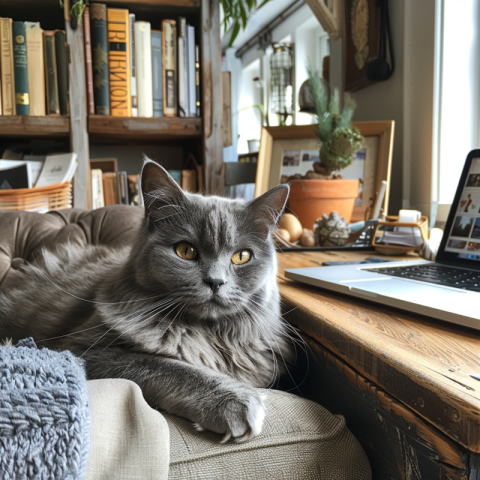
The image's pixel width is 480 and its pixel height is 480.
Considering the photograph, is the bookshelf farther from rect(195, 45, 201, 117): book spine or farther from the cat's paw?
Answer: the cat's paw

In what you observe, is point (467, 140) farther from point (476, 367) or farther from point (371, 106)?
point (476, 367)

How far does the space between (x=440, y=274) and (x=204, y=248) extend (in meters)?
0.52

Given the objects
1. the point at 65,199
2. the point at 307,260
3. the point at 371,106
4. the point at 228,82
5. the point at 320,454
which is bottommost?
the point at 320,454

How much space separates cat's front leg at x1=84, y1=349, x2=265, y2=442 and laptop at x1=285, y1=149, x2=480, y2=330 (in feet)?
0.97

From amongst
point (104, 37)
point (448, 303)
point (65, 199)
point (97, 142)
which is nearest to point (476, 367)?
point (448, 303)

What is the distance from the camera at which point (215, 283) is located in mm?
792

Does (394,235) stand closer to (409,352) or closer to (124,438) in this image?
(409,352)

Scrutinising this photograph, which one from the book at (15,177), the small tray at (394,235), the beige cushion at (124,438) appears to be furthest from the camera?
the book at (15,177)

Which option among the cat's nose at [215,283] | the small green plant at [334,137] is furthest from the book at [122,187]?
the cat's nose at [215,283]

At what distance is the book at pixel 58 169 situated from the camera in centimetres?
178

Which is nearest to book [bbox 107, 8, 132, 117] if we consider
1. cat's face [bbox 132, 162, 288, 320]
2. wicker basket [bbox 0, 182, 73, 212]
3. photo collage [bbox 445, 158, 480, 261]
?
wicker basket [bbox 0, 182, 73, 212]

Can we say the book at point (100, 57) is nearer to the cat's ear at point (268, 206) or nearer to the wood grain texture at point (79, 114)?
the wood grain texture at point (79, 114)

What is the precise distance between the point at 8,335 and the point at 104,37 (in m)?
1.38

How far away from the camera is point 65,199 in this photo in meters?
1.79
